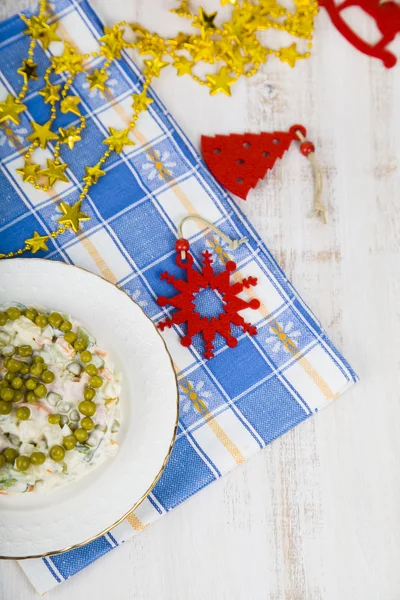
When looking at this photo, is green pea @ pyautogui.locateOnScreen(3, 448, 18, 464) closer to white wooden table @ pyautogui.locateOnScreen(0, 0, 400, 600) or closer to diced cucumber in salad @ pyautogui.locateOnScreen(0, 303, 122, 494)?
diced cucumber in salad @ pyautogui.locateOnScreen(0, 303, 122, 494)

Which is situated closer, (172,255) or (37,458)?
(37,458)

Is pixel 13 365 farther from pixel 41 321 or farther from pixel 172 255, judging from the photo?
pixel 172 255

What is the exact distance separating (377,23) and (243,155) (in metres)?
0.44

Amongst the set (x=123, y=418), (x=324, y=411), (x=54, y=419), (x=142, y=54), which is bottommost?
(x=324, y=411)

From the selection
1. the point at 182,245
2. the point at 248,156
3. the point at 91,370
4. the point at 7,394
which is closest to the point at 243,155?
the point at 248,156

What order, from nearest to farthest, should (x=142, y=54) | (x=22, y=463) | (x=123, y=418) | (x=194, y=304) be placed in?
(x=22, y=463), (x=123, y=418), (x=194, y=304), (x=142, y=54)

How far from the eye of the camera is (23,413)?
932 millimetres

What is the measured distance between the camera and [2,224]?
1174mm

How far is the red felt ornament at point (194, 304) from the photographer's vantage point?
1.16 metres

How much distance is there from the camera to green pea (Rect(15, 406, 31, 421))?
932mm

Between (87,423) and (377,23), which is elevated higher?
(377,23)

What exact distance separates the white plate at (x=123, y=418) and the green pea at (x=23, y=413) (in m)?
0.15

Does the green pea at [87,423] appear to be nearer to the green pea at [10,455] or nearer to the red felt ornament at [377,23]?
the green pea at [10,455]

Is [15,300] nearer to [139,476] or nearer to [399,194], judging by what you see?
[139,476]
